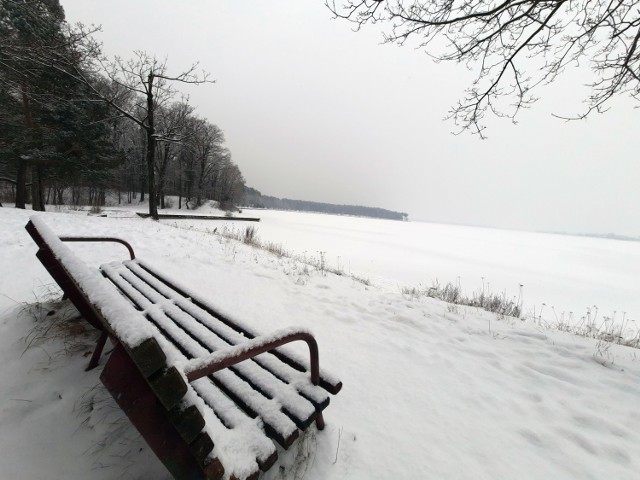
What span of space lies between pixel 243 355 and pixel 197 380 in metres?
0.58

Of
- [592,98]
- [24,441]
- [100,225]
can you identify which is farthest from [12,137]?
[592,98]

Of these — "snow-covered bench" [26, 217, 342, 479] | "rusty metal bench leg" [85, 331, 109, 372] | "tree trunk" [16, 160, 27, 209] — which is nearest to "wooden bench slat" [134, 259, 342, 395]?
"snow-covered bench" [26, 217, 342, 479]

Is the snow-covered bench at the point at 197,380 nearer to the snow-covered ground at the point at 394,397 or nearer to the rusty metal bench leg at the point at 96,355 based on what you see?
the rusty metal bench leg at the point at 96,355

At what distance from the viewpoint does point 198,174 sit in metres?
37.3

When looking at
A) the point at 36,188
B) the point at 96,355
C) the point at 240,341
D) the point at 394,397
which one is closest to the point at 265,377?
the point at 240,341

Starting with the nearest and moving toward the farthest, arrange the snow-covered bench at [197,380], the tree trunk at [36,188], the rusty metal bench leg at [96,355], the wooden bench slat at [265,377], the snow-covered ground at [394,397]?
the snow-covered bench at [197,380] → the wooden bench slat at [265,377] → the snow-covered ground at [394,397] → the rusty metal bench leg at [96,355] → the tree trunk at [36,188]

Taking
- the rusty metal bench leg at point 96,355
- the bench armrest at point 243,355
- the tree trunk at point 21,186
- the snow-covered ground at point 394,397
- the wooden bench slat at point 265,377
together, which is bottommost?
the snow-covered ground at point 394,397

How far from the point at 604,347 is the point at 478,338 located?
4.68 ft

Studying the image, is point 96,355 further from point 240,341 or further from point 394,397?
point 394,397

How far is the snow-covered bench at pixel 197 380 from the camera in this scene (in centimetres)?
89

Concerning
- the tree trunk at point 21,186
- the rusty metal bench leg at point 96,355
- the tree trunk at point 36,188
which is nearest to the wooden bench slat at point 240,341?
the rusty metal bench leg at point 96,355

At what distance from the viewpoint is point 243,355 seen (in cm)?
137

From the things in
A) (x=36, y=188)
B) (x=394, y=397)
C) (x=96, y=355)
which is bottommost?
(x=394, y=397)

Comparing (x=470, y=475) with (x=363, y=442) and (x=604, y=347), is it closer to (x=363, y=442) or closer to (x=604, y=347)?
(x=363, y=442)
